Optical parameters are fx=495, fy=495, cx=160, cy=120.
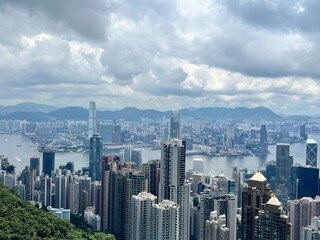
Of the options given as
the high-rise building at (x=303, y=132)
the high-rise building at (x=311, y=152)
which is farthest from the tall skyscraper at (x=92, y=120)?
the high-rise building at (x=311, y=152)

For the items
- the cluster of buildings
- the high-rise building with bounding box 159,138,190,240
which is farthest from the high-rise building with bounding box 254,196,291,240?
the high-rise building with bounding box 159,138,190,240

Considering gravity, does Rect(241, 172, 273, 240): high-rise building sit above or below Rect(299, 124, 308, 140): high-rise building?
below

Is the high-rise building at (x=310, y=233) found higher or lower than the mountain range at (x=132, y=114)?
lower

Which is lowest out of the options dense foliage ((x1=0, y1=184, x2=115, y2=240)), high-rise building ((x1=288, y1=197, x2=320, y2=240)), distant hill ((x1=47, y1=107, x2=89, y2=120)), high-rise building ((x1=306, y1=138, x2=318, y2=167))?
high-rise building ((x1=288, y1=197, x2=320, y2=240))

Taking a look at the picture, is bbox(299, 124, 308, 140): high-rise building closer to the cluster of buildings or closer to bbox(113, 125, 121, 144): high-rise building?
the cluster of buildings

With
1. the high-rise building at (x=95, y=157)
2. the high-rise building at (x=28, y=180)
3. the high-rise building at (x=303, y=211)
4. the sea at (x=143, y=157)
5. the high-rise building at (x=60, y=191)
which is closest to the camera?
the high-rise building at (x=303, y=211)

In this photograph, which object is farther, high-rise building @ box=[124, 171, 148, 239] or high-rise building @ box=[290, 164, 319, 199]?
high-rise building @ box=[290, 164, 319, 199]

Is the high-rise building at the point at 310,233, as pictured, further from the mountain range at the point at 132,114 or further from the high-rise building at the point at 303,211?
the mountain range at the point at 132,114
